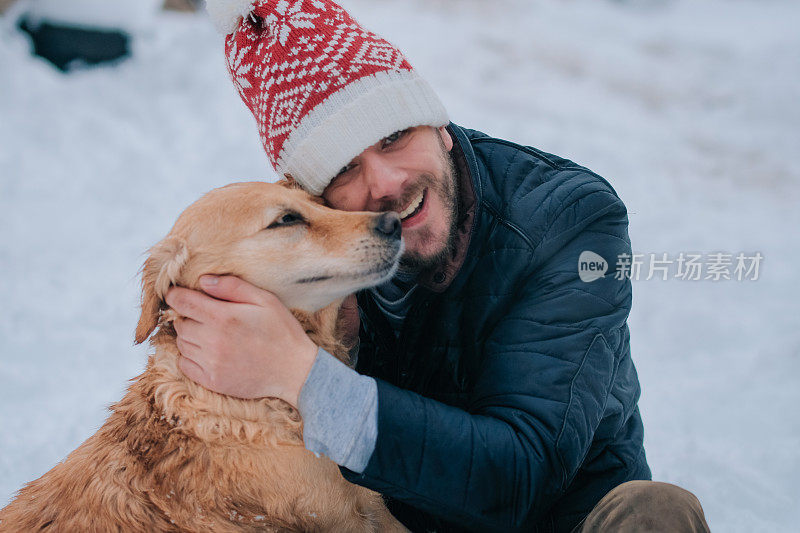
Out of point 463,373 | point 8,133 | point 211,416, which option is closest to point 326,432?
point 211,416

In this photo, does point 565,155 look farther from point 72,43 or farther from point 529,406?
point 72,43

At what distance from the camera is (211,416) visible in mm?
1783

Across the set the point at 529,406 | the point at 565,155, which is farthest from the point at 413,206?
the point at 565,155

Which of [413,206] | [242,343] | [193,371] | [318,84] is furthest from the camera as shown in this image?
[413,206]

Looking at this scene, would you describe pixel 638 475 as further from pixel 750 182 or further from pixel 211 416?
pixel 750 182

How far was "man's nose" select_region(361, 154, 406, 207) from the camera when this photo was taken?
6.14ft

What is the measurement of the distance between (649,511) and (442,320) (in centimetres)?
80

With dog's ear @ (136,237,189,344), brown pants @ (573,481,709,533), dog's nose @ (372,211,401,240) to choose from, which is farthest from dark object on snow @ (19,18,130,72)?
brown pants @ (573,481,709,533)

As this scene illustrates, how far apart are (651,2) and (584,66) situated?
7.47ft

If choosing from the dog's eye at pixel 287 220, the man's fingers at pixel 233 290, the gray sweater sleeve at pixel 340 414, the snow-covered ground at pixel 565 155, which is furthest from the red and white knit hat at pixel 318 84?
the snow-covered ground at pixel 565 155

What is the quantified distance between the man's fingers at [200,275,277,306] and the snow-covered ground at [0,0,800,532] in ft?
2.35

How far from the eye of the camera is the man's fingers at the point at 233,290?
1715 millimetres

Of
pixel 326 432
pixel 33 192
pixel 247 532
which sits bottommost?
pixel 33 192

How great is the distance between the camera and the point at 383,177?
1872 millimetres
